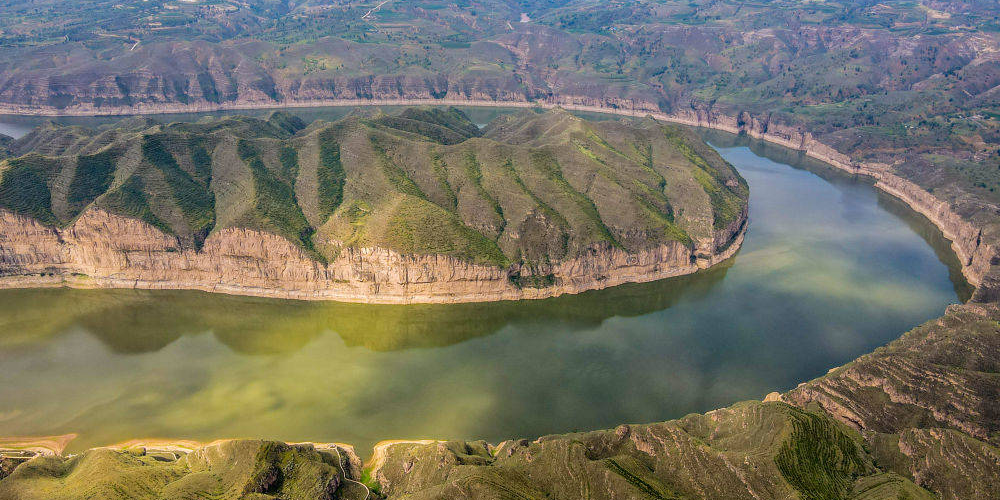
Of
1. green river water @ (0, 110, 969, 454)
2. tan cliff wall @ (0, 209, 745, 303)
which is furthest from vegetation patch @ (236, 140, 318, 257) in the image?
green river water @ (0, 110, 969, 454)

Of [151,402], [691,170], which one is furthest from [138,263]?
[691,170]

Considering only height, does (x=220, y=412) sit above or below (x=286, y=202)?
below

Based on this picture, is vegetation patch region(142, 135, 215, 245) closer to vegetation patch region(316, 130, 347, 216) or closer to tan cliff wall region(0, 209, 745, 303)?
tan cliff wall region(0, 209, 745, 303)

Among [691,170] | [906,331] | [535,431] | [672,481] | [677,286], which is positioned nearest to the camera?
[672,481]

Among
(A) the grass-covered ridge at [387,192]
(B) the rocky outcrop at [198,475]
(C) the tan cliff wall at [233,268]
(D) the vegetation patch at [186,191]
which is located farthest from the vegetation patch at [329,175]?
(B) the rocky outcrop at [198,475]

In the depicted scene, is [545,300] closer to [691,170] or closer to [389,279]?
[389,279]
